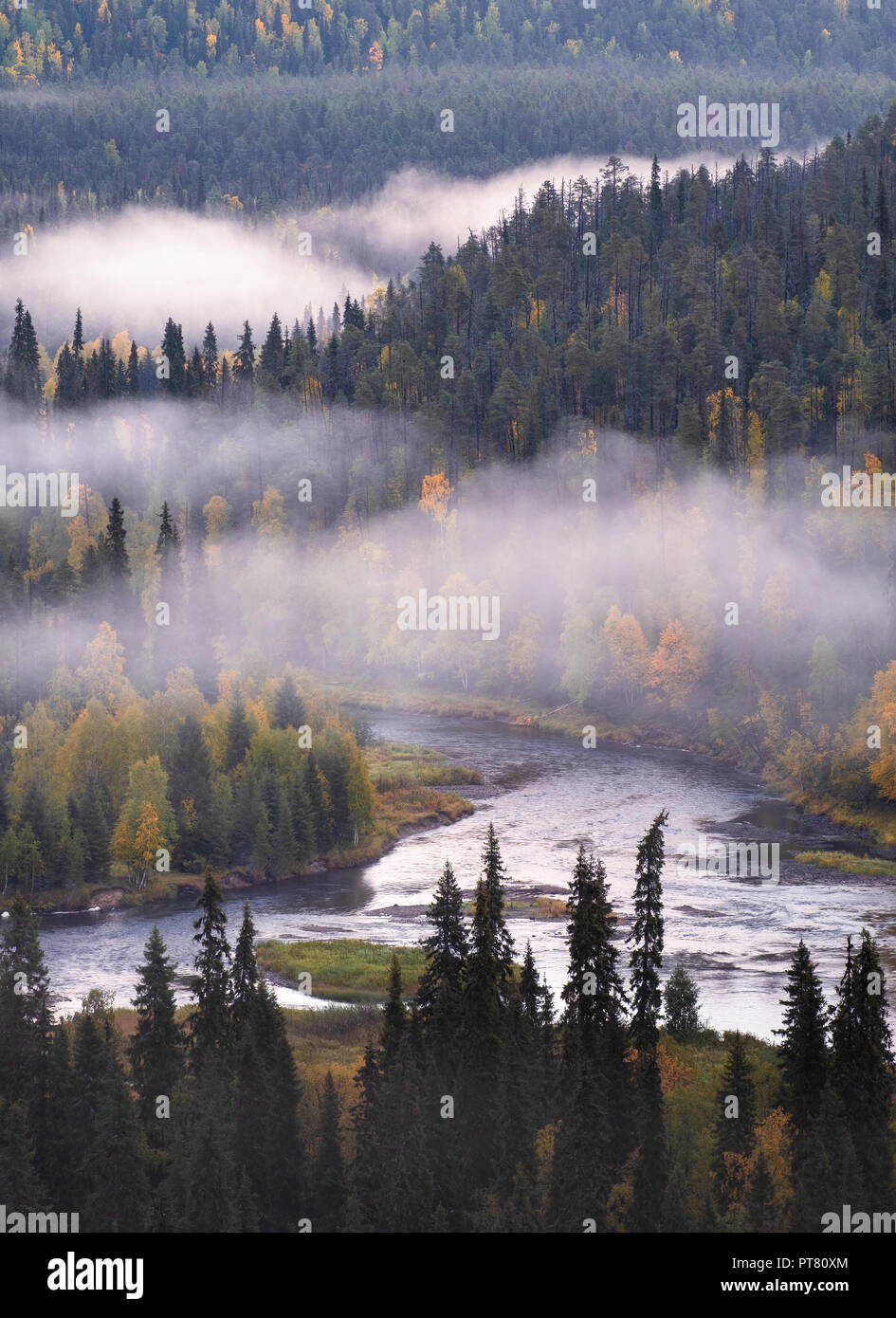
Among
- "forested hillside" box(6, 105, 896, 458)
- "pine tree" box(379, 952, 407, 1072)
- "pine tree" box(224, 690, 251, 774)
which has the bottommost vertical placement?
"pine tree" box(379, 952, 407, 1072)

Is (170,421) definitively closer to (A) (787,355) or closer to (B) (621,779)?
(A) (787,355)

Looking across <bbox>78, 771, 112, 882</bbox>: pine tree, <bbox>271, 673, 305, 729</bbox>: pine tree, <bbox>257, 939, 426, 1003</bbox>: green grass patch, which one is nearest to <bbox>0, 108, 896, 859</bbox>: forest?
<bbox>271, 673, 305, 729</bbox>: pine tree

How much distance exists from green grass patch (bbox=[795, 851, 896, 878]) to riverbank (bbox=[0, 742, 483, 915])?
24.1m

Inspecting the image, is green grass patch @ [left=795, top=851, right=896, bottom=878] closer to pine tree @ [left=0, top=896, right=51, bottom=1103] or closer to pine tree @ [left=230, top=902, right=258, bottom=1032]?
pine tree @ [left=230, top=902, right=258, bottom=1032]

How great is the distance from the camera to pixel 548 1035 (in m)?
55.4

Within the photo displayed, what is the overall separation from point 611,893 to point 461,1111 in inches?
1285

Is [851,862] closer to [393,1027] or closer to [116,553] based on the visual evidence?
[393,1027]

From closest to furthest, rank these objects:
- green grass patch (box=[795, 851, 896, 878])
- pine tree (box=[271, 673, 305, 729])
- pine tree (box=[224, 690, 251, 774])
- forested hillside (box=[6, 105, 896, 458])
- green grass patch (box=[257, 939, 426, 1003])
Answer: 1. green grass patch (box=[257, 939, 426, 1003])
2. green grass patch (box=[795, 851, 896, 878])
3. pine tree (box=[224, 690, 251, 774])
4. pine tree (box=[271, 673, 305, 729])
5. forested hillside (box=[6, 105, 896, 458])

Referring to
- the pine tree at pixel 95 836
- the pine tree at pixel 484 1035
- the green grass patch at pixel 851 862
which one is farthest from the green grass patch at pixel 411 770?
the pine tree at pixel 484 1035

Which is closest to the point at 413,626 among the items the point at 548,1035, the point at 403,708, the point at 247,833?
the point at 403,708

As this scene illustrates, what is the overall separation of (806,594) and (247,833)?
2284 inches

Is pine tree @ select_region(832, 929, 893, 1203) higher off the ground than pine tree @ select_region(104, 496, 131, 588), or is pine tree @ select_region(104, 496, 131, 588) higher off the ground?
pine tree @ select_region(104, 496, 131, 588)

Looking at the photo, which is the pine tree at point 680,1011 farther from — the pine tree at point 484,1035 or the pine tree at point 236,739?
the pine tree at point 236,739

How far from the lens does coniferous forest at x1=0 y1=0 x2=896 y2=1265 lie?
5000cm
